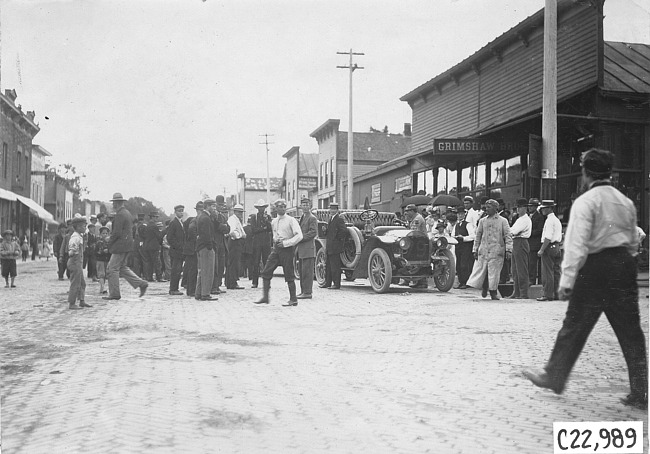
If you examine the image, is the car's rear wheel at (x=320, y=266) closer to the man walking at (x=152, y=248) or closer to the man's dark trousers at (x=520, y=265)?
the man walking at (x=152, y=248)

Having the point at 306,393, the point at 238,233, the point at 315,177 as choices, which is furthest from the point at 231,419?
the point at 315,177

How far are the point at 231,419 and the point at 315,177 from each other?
5017 cm

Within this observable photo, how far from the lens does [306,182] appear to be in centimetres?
5531

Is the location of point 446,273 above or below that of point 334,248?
below

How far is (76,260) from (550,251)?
7.12 meters

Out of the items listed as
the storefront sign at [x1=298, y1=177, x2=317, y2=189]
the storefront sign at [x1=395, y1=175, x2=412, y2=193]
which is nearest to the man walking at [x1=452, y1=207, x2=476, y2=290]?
the storefront sign at [x1=395, y1=175, x2=412, y2=193]

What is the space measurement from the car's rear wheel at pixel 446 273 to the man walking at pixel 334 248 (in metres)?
1.97

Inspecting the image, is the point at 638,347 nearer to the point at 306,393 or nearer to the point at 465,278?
the point at 306,393

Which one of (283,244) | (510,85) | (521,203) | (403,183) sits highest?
(510,85)

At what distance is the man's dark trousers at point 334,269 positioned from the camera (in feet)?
44.5

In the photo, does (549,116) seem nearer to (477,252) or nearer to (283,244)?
(477,252)

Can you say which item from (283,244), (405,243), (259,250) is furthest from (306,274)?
(259,250)

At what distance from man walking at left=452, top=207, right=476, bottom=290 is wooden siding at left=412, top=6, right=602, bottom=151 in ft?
8.20

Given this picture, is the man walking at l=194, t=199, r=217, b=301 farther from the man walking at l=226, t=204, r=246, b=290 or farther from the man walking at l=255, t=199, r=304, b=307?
the man walking at l=226, t=204, r=246, b=290
